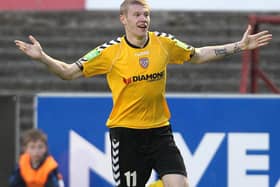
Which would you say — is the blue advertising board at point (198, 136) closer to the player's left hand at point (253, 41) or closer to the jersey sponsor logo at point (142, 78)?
the player's left hand at point (253, 41)

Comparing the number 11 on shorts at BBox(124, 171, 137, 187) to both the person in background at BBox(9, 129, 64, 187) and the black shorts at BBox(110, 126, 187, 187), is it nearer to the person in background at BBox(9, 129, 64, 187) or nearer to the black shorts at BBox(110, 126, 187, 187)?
the black shorts at BBox(110, 126, 187, 187)

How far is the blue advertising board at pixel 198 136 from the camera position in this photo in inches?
344

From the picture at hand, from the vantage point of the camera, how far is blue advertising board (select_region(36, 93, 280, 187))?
8734mm

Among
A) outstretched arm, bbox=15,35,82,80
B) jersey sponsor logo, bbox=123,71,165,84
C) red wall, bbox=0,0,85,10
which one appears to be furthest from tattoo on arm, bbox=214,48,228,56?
red wall, bbox=0,0,85,10

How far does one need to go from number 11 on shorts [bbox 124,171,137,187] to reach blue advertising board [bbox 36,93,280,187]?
55.0 inches

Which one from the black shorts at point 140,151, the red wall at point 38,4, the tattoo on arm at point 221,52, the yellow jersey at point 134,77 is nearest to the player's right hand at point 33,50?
the yellow jersey at point 134,77

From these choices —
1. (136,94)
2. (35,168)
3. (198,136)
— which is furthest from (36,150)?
(136,94)

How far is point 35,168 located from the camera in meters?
9.05

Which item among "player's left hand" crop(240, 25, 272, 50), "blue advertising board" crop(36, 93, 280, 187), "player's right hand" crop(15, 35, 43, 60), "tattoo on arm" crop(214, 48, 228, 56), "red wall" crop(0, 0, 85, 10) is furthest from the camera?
"red wall" crop(0, 0, 85, 10)

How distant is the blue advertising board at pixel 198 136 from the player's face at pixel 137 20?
5.22 feet

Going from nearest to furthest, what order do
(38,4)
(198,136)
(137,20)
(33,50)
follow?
(33,50)
(137,20)
(198,136)
(38,4)

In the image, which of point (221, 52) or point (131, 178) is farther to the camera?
point (221, 52)

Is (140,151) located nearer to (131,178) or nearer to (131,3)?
(131,178)

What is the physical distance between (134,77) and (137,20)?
0.39m
